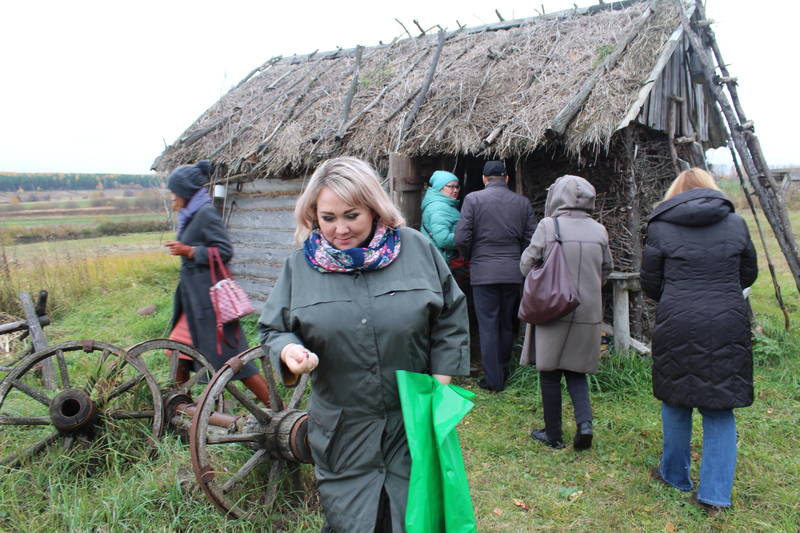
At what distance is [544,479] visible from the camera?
3783 mm

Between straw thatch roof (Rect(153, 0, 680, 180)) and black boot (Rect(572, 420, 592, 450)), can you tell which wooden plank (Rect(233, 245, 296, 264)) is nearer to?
straw thatch roof (Rect(153, 0, 680, 180))

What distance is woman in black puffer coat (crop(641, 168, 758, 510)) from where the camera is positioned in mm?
3061

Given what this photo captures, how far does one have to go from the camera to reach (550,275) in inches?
153

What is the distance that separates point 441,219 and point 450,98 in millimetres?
1720

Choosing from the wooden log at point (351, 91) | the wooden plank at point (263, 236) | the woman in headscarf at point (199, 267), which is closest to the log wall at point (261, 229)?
the wooden plank at point (263, 236)

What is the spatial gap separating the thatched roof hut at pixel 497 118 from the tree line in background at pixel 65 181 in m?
18.0

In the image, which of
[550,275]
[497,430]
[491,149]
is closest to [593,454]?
[497,430]

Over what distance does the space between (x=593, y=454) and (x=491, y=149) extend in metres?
3.12

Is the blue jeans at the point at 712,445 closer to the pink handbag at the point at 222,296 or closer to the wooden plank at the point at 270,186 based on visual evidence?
the pink handbag at the point at 222,296

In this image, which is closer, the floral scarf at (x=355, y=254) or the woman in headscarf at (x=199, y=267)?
the floral scarf at (x=355, y=254)

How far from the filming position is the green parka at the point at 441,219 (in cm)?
557

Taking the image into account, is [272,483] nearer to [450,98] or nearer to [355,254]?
[355,254]

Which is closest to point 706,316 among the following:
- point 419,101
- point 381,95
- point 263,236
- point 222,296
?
point 222,296

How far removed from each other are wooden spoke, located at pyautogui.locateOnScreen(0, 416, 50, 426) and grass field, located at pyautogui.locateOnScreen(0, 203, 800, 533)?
11.2 inches
